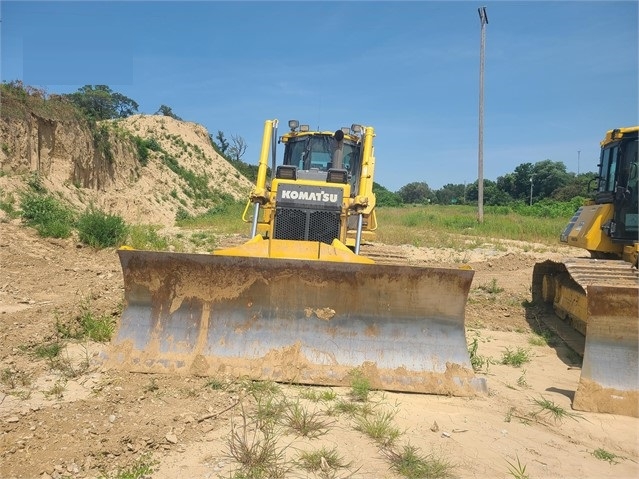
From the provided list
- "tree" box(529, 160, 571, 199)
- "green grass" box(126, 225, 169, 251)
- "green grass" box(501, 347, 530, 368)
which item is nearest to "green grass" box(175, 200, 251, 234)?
"green grass" box(126, 225, 169, 251)

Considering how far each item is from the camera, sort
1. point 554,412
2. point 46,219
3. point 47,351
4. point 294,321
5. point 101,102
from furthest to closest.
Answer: point 101,102
point 46,219
point 47,351
point 294,321
point 554,412

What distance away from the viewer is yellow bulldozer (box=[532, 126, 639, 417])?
4.35m

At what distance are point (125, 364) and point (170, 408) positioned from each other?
972 millimetres

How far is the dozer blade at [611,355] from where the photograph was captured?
430cm

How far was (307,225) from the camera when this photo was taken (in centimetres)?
655

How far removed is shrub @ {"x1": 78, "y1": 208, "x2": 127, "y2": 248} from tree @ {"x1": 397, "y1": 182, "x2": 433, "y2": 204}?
275 feet

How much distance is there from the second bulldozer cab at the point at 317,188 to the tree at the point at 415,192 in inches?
3426

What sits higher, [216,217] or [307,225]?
[307,225]

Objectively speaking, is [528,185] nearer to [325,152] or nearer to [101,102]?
[101,102]

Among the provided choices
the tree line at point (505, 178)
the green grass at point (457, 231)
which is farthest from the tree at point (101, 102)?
the green grass at point (457, 231)

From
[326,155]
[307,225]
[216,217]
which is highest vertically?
[326,155]

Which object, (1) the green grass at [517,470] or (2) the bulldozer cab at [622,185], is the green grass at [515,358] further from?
(2) the bulldozer cab at [622,185]

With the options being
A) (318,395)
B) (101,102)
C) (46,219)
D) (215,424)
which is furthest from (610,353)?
(101,102)

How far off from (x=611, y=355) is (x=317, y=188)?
3.74 m
